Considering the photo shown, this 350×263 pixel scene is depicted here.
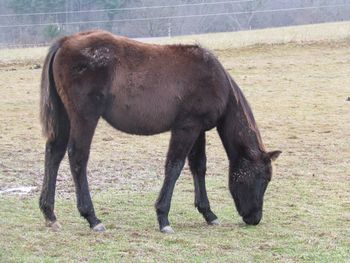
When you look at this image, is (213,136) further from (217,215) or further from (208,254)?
(208,254)

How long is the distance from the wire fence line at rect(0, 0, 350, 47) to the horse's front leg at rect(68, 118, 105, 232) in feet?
71.3

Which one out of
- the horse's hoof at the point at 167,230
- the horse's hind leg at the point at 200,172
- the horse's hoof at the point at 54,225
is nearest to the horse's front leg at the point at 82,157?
the horse's hoof at the point at 54,225

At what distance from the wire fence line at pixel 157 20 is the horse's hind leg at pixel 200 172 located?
21143 millimetres

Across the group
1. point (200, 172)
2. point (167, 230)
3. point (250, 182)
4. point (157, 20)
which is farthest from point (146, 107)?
point (157, 20)

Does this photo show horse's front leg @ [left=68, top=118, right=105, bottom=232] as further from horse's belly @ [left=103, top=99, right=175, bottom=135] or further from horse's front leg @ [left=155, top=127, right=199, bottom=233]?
horse's front leg @ [left=155, top=127, right=199, bottom=233]

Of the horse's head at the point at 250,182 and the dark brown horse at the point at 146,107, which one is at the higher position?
the dark brown horse at the point at 146,107

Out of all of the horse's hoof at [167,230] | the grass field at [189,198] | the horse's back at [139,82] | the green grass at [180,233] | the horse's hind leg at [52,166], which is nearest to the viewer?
the green grass at [180,233]

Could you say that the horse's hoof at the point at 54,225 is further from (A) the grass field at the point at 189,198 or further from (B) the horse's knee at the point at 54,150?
(B) the horse's knee at the point at 54,150

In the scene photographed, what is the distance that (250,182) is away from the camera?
6.62 meters

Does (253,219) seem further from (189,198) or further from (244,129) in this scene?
(189,198)

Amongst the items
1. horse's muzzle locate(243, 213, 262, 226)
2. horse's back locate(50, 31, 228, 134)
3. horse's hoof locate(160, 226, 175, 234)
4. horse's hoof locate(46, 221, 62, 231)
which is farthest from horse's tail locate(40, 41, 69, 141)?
horse's muzzle locate(243, 213, 262, 226)

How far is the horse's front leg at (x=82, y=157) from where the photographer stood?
6.12 metres

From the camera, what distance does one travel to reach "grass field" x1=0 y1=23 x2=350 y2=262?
5.49 metres

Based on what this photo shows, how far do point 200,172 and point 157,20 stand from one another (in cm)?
2410
